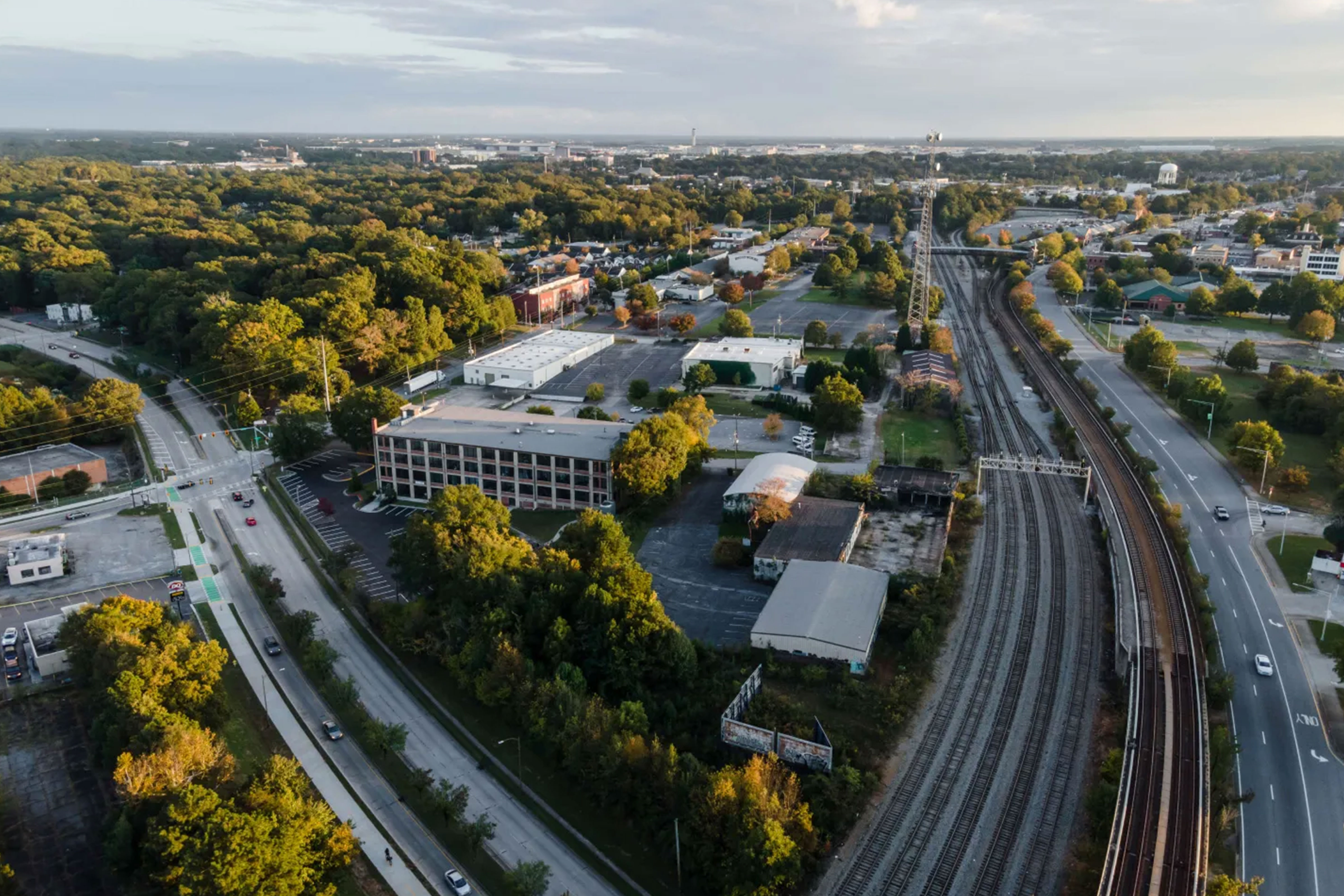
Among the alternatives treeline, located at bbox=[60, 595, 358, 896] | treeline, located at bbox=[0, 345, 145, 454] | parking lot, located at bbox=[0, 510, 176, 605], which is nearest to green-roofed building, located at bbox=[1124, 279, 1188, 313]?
parking lot, located at bbox=[0, 510, 176, 605]

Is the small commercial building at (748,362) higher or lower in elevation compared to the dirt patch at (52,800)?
higher

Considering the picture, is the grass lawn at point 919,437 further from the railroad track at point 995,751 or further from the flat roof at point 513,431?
the flat roof at point 513,431

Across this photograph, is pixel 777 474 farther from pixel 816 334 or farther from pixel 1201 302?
pixel 1201 302

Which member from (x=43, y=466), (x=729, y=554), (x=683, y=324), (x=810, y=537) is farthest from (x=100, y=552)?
(x=683, y=324)

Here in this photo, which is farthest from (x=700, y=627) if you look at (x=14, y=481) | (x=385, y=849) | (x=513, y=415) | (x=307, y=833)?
(x=14, y=481)

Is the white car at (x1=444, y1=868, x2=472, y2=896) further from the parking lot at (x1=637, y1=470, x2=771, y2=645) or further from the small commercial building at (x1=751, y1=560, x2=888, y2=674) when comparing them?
the small commercial building at (x1=751, y1=560, x2=888, y2=674)

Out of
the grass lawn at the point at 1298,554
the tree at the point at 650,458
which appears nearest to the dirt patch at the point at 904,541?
the tree at the point at 650,458

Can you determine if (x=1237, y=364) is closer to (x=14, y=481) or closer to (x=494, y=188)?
(x=14, y=481)
